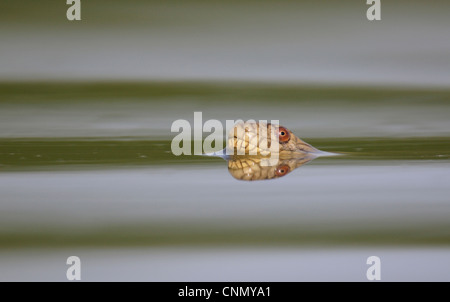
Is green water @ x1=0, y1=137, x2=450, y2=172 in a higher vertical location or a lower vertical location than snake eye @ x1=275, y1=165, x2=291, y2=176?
higher

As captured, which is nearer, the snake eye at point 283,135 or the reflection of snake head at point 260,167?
the reflection of snake head at point 260,167

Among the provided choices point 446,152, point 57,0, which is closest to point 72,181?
point 446,152

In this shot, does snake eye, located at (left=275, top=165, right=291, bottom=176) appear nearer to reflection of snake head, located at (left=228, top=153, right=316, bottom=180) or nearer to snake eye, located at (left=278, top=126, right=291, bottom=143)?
reflection of snake head, located at (left=228, top=153, right=316, bottom=180)

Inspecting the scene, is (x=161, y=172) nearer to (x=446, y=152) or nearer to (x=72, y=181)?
(x=72, y=181)

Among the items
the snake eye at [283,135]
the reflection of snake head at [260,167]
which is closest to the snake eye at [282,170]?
the reflection of snake head at [260,167]

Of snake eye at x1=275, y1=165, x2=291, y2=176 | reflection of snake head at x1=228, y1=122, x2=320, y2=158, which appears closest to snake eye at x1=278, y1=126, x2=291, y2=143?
reflection of snake head at x1=228, y1=122, x2=320, y2=158

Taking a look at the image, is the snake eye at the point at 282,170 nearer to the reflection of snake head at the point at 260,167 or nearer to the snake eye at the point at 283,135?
the reflection of snake head at the point at 260,167
